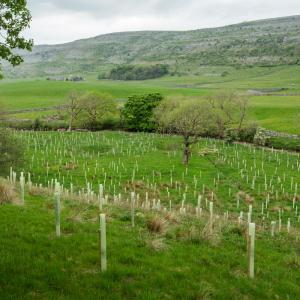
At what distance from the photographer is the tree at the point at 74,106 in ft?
335

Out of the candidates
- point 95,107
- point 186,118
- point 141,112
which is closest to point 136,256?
point 186,118

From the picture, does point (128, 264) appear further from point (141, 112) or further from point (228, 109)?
point (141, 112)

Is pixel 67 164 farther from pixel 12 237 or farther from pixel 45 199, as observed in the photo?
pixel 12 237

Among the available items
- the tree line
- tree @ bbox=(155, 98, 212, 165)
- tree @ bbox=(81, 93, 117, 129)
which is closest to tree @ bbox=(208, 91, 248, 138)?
the tree line

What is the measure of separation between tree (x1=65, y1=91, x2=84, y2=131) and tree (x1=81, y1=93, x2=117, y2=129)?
939 millimetres

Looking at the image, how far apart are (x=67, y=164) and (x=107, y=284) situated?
46.6m

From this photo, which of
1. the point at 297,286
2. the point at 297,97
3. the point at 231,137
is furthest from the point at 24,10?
the point at 297,97

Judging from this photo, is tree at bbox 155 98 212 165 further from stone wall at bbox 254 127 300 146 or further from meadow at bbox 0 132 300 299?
meadow at bbox 0 132 300 299

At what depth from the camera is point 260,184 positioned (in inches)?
1859

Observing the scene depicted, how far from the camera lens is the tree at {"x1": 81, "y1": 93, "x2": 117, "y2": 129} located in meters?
103

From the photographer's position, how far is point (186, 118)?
69000 mm

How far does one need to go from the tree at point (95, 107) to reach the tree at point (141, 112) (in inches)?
231

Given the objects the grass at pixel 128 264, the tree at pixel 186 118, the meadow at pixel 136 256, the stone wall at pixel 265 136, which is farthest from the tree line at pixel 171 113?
the grass at pixel 128 264

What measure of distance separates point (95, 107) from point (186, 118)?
3956 cm
